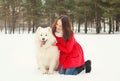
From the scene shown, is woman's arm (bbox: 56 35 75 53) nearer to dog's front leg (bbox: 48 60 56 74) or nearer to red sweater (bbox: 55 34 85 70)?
red sweater (bbox: 55 34 85 70)

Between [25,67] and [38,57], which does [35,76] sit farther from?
[25,67]

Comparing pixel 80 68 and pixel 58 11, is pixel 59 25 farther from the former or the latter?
pixel 58 11

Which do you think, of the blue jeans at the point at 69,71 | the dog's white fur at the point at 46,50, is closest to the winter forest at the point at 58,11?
the blue jeans at the point at 69,71

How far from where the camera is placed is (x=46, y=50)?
5.71m

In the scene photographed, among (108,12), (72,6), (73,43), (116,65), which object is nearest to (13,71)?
(73,43)

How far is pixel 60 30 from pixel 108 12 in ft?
87.7

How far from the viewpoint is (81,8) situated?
35031mm

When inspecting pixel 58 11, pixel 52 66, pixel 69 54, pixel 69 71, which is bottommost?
pixel 69 71

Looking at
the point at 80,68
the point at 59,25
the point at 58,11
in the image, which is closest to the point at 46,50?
the point at 59,25

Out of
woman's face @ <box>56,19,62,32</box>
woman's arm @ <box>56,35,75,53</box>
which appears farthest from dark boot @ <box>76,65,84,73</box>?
woman's face @ <box>56,19,62,32</box>

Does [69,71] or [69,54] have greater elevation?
[69,54]

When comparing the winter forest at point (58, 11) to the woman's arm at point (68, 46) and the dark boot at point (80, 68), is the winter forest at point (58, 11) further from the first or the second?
the woman's arm at point (68, 46)

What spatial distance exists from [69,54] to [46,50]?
516 millimetres

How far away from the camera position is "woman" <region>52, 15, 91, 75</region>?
5.80m
